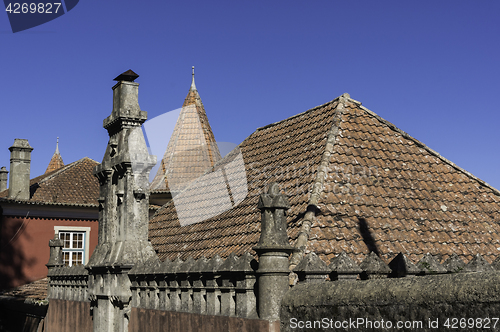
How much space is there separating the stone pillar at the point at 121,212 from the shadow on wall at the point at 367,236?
3721mm

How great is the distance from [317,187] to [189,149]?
1130cm

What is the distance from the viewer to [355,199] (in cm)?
972

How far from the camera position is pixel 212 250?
1023cm

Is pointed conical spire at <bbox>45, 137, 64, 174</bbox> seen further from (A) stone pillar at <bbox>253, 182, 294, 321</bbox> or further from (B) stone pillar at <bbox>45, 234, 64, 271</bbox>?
(A) stone pillar at <bbox>253, 182, 294, 321</bbox>

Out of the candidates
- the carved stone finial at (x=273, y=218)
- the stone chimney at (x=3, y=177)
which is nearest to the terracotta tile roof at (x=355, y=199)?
the carved stone finial at (x=273, y=218)

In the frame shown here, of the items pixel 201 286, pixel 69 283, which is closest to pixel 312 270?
pixel 201 286

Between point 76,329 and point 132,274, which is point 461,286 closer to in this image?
point 132,274

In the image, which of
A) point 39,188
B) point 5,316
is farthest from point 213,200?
point 39,188

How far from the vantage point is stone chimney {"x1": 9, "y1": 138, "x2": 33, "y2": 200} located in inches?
911

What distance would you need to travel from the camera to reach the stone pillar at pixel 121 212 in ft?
32.8

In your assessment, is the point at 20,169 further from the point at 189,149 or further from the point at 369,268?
the point at 369,268

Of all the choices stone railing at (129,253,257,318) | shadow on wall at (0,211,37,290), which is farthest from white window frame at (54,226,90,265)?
stone railing at (129,253,257,318)

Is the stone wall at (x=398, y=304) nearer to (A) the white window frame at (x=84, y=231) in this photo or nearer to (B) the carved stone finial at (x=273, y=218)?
(B) the carved stone finial at (x=273, y=218)

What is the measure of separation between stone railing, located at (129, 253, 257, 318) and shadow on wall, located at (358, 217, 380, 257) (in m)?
2.69
